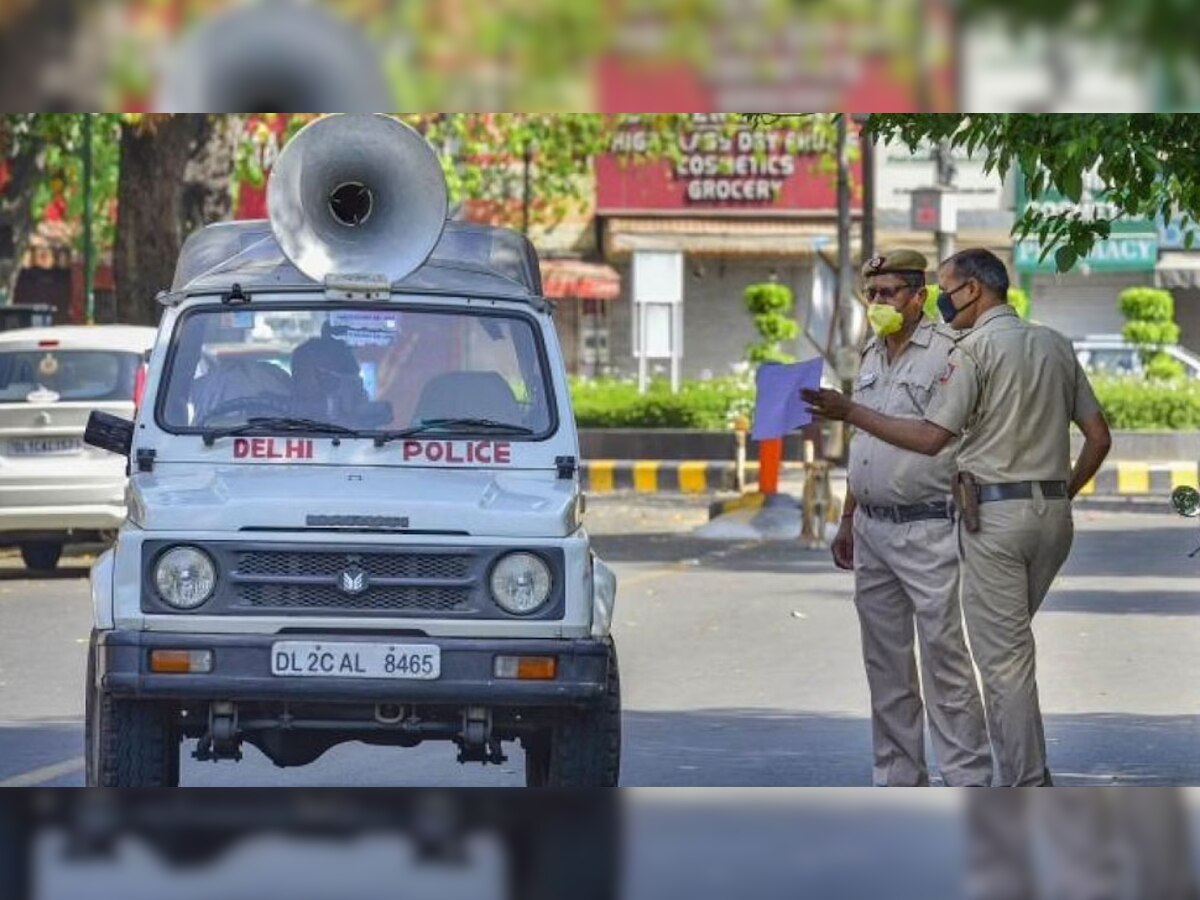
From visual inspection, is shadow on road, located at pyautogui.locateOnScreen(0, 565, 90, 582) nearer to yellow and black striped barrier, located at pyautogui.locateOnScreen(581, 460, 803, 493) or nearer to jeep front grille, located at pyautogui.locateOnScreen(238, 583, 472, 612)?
yellow and black striped barrier, located at pyautogui.locateOnScreen(581, 460, 803, 493)

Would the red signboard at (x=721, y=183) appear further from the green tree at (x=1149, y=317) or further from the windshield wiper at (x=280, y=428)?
the windshield wiper at (x=280, y=428)

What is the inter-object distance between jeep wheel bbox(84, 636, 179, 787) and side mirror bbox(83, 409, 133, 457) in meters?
0.86

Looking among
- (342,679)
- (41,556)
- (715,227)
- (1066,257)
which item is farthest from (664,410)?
(342,679)

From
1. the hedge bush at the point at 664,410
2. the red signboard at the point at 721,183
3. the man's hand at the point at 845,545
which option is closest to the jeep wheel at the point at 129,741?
the man's hand at the point at 845,545

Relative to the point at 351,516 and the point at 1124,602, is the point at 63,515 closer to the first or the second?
the point at 1124,602

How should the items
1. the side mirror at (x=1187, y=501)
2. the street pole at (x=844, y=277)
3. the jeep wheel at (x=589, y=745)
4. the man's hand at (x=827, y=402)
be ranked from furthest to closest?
the street pole at (x=844, y=277) → the side mirror at (x=1187, y=501) → the man's hand at (x=827, y=402) → the jeep wheel at (x=589, y=745)

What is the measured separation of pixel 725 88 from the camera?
7660 millimetres

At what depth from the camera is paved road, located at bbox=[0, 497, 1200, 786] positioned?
11.8 m

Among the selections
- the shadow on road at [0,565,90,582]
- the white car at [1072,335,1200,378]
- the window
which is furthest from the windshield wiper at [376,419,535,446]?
the white car at [1072,335,1200,378]

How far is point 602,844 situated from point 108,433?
7.14ft

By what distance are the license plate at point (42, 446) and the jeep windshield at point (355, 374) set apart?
894 cm

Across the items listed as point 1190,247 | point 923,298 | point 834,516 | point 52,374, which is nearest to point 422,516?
point 923,298

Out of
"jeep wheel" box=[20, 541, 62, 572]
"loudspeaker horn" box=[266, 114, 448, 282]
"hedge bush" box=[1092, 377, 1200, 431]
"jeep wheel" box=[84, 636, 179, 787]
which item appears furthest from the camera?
"hedge bush" box=[1092, 377, 1200, 431]

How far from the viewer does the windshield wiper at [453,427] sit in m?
10.1
